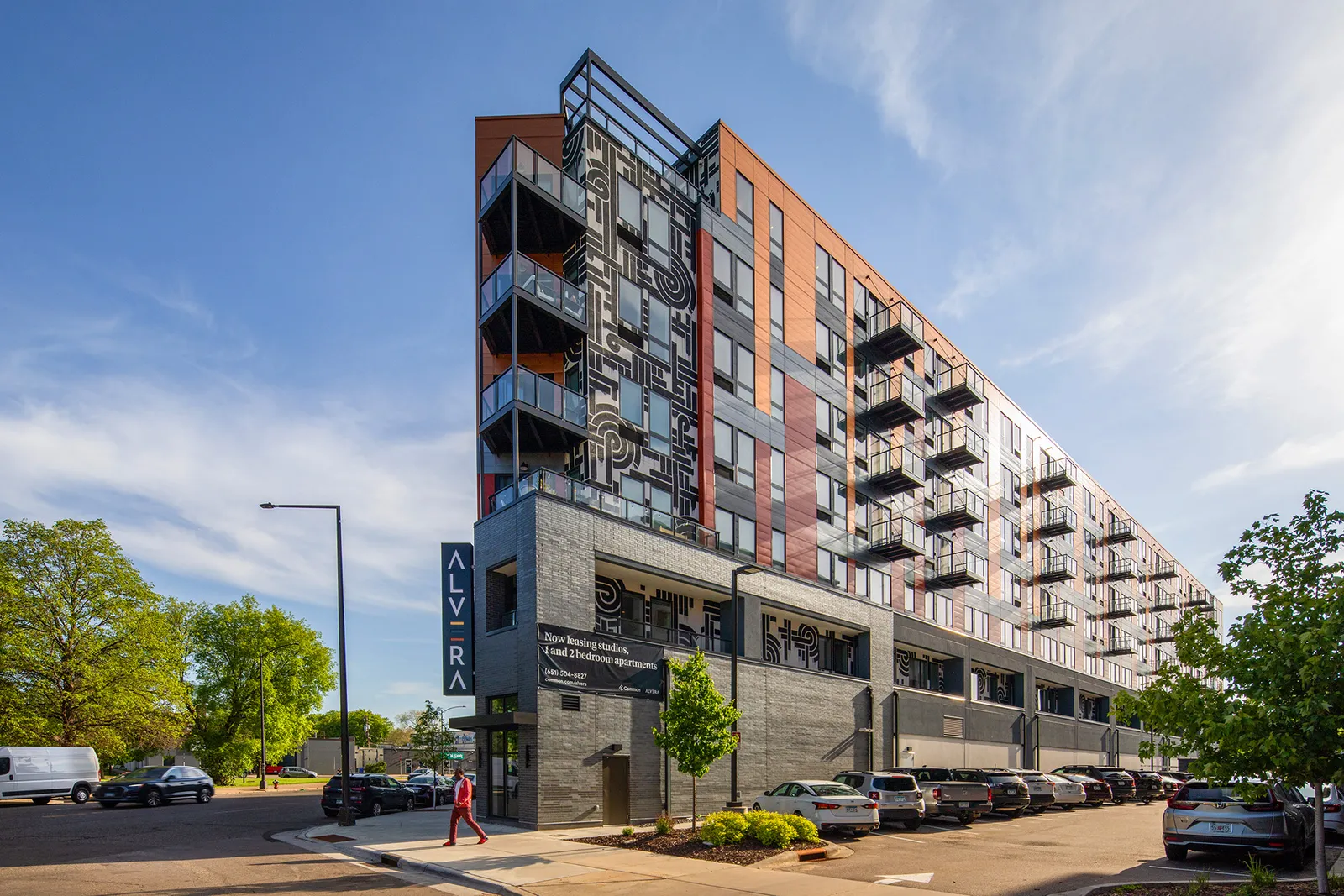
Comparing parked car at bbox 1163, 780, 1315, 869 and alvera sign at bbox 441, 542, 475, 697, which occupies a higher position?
alvera sign at bbox 441, 542, 475, 697

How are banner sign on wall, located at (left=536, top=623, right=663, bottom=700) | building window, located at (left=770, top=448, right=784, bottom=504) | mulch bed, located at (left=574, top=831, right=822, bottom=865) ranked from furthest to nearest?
building window, located at (left=770, top=448, right=784, bottom=504) < banner sign on wall, located at (left=536, top=623, right=663, bottom=700) < mulch bed, located at (left=574, top=831, right=822, bottom=865)

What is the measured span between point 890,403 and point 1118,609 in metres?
42.5

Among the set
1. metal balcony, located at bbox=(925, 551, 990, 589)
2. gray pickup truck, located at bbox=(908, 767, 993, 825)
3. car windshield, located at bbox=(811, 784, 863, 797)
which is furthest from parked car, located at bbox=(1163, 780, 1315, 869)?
metal balcony, located at bbox=(925, 551, 990, 589)

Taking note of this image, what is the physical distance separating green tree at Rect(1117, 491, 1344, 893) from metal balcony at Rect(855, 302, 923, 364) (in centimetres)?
3175

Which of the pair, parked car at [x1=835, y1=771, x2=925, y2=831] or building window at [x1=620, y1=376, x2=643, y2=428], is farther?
building window at [x1=620, y1=376, x2=643, y2=428]

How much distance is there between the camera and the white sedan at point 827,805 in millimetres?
22297

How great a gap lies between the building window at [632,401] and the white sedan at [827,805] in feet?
41.2

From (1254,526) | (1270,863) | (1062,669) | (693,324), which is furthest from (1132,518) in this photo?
(1254,526)

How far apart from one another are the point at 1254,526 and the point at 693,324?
23400 mm

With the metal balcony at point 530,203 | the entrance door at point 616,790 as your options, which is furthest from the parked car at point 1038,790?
the metal balcony at point 530,203

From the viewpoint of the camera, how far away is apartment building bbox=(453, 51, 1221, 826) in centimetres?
2552

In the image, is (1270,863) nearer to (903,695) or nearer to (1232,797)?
(1232,797)

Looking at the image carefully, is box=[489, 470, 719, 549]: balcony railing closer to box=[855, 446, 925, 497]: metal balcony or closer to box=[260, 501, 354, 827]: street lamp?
box=[260, 501, 354, 827]: street lamp

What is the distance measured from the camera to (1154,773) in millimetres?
46000
